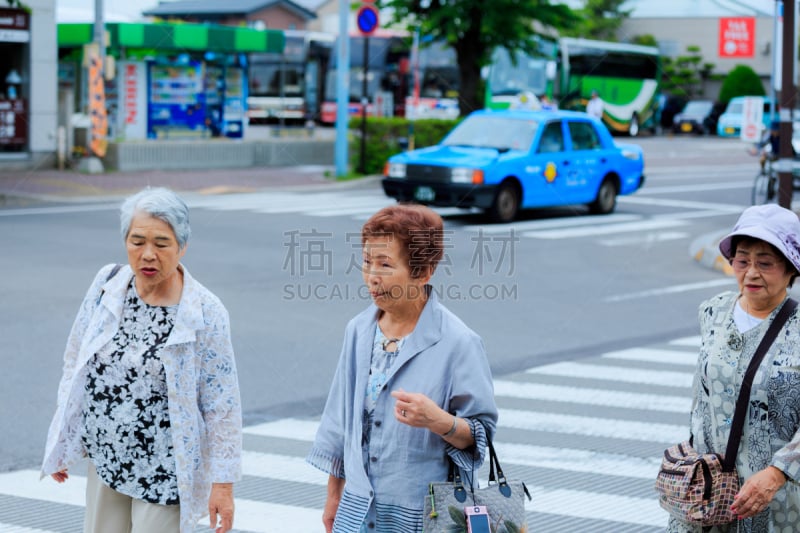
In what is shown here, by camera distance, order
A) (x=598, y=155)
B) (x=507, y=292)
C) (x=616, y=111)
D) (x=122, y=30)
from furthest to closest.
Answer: (x=616, y=111), (x=122, y=30), (x=598, y=155), (x=507, y=292)

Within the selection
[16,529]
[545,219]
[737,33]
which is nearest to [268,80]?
[737,33]

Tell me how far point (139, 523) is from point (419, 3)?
89.8ft

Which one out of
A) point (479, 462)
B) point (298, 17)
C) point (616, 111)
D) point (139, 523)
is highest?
point (298, 17)

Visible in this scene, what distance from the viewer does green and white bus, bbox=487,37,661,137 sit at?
1800 inches

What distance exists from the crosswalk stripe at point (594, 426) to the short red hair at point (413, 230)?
3.96 meters

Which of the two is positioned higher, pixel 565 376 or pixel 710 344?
pixel 710 344

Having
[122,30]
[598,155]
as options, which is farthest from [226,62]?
[598,155]

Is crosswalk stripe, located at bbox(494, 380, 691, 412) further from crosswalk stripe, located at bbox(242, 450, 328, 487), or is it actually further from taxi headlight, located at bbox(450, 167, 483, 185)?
taxi headlight, located at bbox(450, 167, 483, 185)

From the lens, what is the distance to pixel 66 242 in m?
15.1

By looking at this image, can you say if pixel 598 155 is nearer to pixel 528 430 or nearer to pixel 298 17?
pixel 528 430

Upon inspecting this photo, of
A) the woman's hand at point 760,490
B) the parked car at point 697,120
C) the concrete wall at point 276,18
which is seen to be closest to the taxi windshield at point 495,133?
the woman's hand at point 760,490

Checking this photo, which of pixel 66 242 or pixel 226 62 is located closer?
pixel 66 242

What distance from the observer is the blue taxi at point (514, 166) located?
60.3 ft

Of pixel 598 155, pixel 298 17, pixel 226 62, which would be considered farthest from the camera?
pixel 298 17
